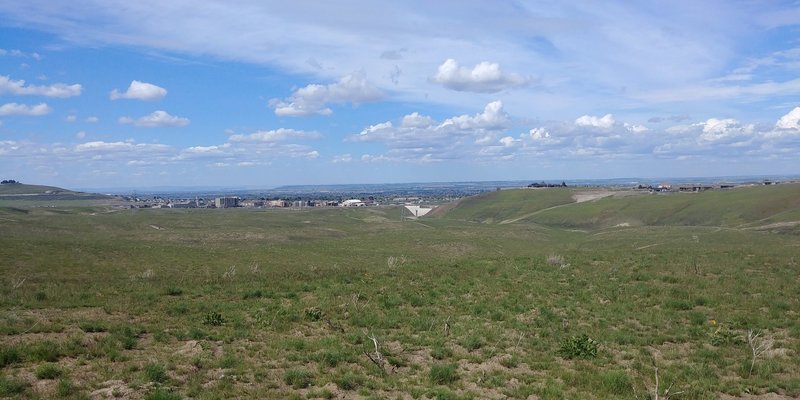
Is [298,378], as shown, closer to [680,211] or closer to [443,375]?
[443,375]

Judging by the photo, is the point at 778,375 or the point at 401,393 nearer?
the point at 401,393

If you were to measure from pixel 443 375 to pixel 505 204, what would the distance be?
145 metres

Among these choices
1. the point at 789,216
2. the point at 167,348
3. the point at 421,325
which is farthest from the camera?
the point at 789,216

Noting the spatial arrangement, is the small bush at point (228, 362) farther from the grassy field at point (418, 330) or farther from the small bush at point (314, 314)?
the small bush at point (314, 314)

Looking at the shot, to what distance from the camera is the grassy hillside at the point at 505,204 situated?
138 metres

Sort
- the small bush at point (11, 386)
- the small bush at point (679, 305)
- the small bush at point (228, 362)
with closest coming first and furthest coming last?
the small bush at point (11, 386) → the small bush at point (228, 362) → the small bush at point (679, 305)

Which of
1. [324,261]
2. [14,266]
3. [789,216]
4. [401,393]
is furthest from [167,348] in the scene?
→ [789,216]

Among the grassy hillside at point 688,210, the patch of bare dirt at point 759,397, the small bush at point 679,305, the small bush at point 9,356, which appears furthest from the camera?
the grassy hillside at point 688,210

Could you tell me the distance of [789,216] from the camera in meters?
73.6

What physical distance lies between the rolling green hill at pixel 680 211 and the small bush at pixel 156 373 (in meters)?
80.3

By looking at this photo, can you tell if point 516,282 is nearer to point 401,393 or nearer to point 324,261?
point 401,393

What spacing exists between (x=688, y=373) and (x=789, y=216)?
78.3m

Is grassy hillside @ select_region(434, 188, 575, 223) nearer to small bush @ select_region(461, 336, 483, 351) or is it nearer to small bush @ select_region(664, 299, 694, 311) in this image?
small bush @ select_region(664, 299, 694, 311)

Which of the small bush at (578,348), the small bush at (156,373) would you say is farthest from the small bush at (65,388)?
the small bush at (578,348)
